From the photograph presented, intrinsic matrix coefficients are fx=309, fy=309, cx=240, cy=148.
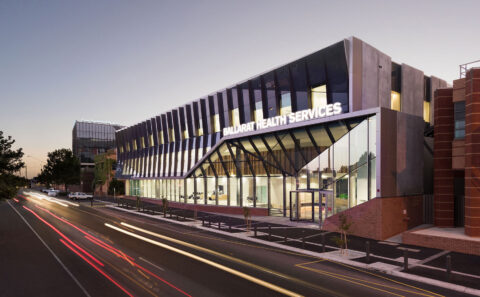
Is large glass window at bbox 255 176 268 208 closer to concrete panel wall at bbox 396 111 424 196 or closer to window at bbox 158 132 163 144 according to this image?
concrete panel wall at bbox 396 111 424 196

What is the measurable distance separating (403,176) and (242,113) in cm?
2002

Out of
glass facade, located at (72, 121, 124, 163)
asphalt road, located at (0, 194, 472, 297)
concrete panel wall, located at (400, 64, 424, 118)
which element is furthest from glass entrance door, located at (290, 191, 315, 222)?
glass facade, located at (72, 121, 124, 163)

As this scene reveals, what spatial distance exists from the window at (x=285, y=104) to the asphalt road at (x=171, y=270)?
623 inches

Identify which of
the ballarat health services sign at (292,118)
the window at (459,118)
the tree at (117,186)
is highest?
the ballarat health services sign at (292,118)

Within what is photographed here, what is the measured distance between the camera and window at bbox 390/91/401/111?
1219 inches

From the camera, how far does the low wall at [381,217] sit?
22.7 metres

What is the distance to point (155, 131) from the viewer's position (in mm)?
59500

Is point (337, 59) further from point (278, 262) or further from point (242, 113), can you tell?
point (278, 262)

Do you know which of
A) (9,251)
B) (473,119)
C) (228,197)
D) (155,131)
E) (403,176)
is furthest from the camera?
(155,131)

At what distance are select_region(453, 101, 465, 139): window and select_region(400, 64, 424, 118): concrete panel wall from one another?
9.61 m

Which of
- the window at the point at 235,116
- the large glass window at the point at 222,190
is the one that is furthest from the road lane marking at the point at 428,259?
the window at the point at 235,116

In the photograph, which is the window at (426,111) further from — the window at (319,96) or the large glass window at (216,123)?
the large glass window at (216,123)

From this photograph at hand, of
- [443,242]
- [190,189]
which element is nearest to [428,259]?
[443,242]

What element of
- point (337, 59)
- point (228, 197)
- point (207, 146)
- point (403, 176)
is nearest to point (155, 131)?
point (207, 146)
